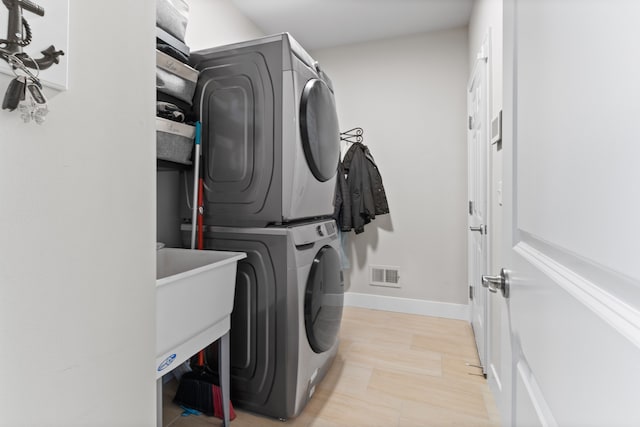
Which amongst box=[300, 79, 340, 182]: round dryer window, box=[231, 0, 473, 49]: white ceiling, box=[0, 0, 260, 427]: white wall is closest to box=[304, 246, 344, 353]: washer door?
box=[300, 79, 340, 182]: round dryer window

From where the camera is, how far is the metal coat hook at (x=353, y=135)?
10.3 feet

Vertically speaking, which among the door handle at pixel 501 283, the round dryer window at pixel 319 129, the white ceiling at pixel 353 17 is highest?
the white ceiling at pixel 353 17

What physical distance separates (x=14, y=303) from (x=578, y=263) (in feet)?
2.61

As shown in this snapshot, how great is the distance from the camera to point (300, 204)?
1.55 metres

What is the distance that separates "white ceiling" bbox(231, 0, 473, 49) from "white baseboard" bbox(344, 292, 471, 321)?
8.07 feet

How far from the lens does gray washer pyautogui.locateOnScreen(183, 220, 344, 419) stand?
1468 mm

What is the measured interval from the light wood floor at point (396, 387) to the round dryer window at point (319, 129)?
3.90 ft

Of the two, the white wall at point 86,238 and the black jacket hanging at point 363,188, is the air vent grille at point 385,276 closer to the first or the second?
the black jacket hanging at point 363,188

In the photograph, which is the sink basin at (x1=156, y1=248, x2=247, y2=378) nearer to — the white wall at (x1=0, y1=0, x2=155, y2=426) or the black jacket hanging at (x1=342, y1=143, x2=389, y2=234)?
the white wall at (x1=0, y1=0, x2=155, y2=426)

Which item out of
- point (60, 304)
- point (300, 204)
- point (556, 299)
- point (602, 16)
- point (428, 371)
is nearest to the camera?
point (602, 16)

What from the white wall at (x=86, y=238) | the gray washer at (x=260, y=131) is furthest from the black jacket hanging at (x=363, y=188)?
the white wall at (x=86, y=238)

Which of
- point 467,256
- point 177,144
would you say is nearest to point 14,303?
point 177,144

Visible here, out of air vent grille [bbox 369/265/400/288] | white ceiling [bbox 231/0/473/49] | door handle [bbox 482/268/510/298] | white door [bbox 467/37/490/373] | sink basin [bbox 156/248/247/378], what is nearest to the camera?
door handle [bbox 482/268/510/298]

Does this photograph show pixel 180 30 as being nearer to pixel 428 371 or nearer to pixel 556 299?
pixel 556 299
